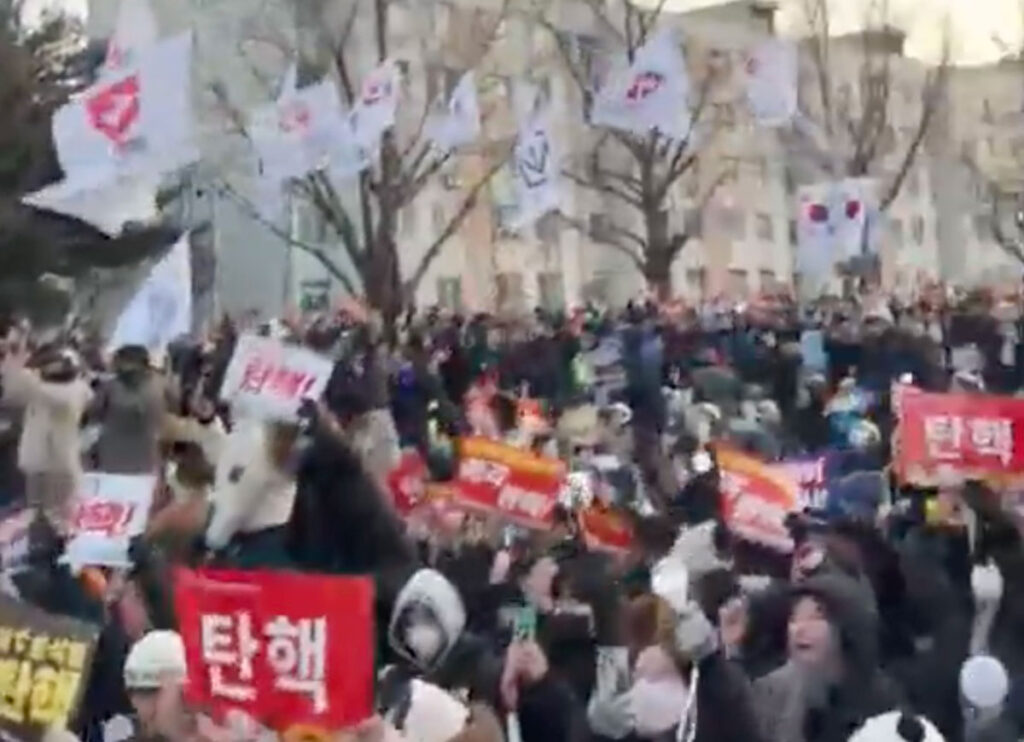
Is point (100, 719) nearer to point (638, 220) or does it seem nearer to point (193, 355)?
point (193, 355)

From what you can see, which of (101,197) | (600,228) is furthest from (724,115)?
(101,197)

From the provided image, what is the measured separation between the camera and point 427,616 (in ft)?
24.1

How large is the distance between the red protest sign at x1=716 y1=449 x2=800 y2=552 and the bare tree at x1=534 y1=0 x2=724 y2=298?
25.9 m

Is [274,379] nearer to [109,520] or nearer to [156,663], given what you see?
[109,520]

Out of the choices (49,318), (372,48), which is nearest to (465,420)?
(49,318)

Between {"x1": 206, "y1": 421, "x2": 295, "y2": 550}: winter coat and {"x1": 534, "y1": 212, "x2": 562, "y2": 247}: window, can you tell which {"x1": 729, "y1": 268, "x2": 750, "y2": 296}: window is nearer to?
{"x1": 534, "y1": 212, "x2": 562, "y2": 247}: window

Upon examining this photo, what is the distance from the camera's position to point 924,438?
10039mm

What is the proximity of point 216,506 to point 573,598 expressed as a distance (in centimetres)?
150

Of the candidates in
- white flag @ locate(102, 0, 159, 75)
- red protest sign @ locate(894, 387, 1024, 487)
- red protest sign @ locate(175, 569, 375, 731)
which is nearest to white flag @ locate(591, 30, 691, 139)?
white flag @ locate(102, 0, 159, 75)

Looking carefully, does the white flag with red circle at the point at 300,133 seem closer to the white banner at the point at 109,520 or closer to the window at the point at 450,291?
the white banner at the point at 109,520

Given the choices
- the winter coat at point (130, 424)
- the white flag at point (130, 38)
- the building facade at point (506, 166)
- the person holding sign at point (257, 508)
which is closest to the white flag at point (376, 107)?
the white flag at point (130, 38)

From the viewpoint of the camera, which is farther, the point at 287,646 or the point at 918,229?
the point at 918,229

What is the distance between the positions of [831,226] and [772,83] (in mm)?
2111

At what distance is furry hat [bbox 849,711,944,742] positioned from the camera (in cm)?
649
